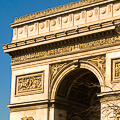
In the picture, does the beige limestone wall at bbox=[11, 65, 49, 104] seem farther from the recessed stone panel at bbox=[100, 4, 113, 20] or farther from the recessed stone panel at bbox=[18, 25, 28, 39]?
the recessed stone panel at bbox=[100, 4, 113, 20]

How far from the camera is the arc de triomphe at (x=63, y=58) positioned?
2534 cm

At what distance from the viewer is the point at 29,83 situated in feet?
93.3

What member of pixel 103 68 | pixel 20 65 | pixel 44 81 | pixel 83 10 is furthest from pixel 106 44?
pixel 20 65

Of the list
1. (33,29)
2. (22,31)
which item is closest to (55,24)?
(33,29)

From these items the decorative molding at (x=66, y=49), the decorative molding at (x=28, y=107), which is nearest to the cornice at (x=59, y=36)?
the decorative molding at (x=66, y=49)

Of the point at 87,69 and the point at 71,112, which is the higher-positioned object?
the point at 87,69

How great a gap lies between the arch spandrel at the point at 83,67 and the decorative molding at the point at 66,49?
2.55 feet

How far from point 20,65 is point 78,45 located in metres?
4.94

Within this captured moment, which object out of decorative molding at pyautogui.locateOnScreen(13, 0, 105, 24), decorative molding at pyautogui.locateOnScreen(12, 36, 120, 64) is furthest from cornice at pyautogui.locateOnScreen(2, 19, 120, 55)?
decorative molding at pyautogui.locateOnScreen(13, 0, 105, 24)

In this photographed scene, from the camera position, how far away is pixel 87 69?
86.4 feet

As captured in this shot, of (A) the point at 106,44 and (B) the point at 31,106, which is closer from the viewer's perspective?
(A) the point at 106,44

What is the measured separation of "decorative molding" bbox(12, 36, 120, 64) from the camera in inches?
999

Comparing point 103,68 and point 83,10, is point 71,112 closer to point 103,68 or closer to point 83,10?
point 103,68

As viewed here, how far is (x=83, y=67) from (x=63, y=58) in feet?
5.11
